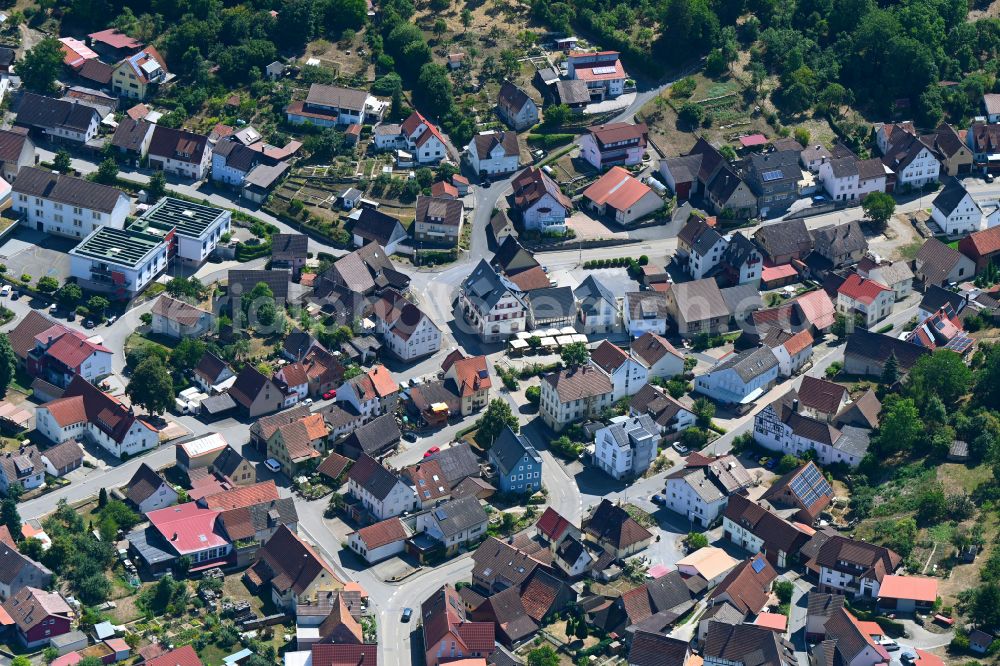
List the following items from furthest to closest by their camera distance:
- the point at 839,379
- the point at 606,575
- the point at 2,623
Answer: the point at 839,379 → the point at 606,575 → the point at 2,623

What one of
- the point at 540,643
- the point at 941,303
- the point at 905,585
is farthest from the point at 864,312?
the point at 540,643

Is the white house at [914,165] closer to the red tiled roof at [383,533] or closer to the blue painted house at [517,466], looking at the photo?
the blue painted house at [517,466]

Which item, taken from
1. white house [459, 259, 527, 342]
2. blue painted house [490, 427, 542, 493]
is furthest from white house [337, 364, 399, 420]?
white house [459, 259, 527, 342]

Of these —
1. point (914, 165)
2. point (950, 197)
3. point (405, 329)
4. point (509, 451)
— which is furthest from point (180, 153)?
point (950, 197)

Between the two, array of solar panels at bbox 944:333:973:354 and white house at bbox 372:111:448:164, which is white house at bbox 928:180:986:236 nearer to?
array of solar panels at bbox 944:333:973:354

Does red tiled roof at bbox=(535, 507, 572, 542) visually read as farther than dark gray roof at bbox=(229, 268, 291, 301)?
No

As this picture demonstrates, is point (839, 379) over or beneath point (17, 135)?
beneath

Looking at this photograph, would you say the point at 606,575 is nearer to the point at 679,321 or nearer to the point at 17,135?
the point at 679,321
